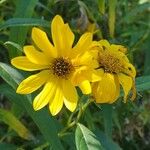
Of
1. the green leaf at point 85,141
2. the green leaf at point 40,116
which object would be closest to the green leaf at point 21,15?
the green leaf at point 40,116

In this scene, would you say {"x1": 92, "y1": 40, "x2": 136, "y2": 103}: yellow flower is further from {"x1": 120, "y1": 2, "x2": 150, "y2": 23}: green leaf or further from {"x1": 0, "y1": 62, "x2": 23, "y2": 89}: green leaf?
{"x1": 120, "y1": 2, "x2": 150, "y2": 23}: green leaf

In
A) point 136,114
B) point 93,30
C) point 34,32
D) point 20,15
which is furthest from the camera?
point 136,114

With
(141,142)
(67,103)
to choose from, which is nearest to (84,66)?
(67,103)

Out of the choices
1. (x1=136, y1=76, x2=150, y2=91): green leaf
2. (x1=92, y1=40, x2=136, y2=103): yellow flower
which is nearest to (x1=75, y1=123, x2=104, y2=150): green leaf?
(x1=92, y1=40, x2=136, y2=103): yellow flower

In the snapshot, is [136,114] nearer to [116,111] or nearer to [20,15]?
[116,111]

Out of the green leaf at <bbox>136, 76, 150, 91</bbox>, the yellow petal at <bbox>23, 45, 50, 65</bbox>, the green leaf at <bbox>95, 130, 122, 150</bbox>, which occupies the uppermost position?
the yellow petal at <bbox>23, 45, 50, 65</bbox>

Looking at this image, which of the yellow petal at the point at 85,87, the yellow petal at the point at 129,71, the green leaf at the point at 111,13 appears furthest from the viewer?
the green leaf at the point at 111,13

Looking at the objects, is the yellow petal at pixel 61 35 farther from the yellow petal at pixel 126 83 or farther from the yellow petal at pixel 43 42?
the yellow petal at pixel 126 83
